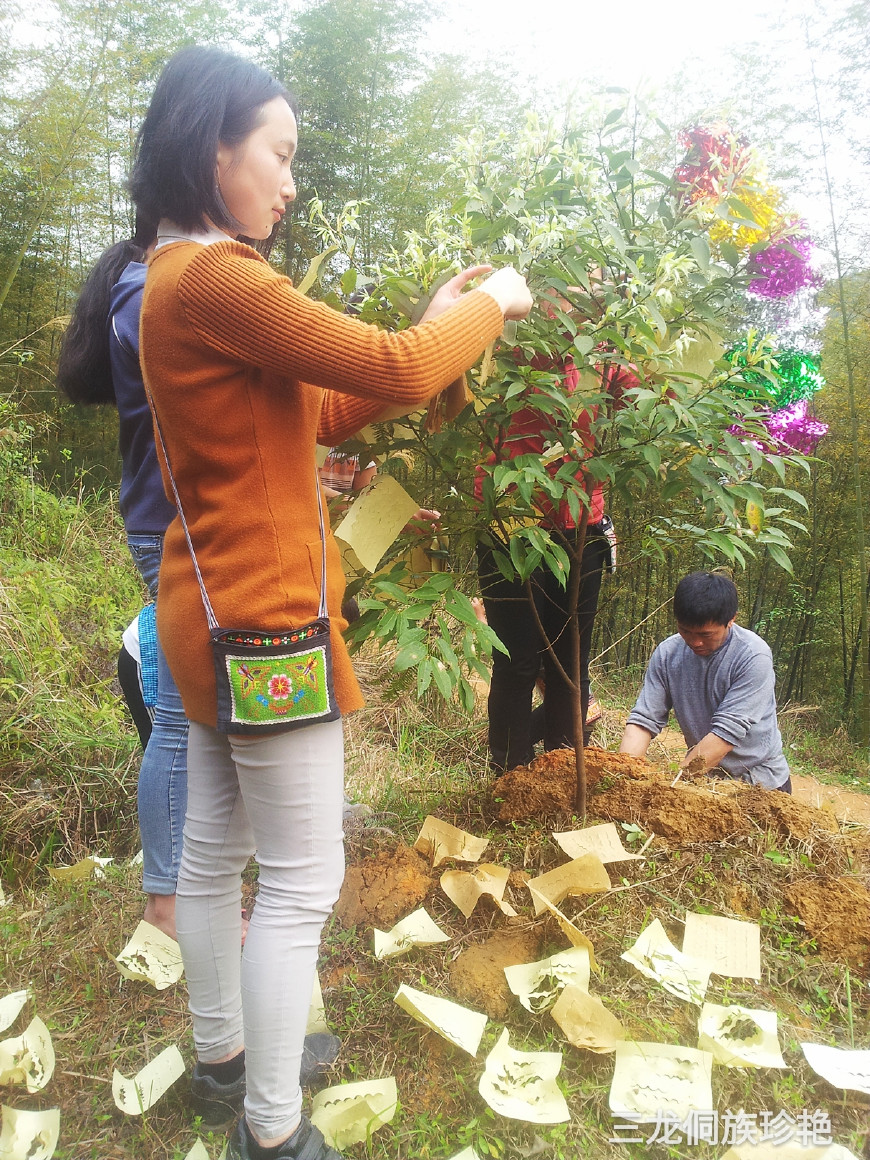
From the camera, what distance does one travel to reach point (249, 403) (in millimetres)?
825

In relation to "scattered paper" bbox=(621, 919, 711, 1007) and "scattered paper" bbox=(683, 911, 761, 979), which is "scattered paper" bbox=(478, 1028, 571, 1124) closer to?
"scattered paper" bbox=(621, 919, 711, 1007)

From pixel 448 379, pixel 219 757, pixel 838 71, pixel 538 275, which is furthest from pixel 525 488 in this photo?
pixel 838 71

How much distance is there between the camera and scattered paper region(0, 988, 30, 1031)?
124cm

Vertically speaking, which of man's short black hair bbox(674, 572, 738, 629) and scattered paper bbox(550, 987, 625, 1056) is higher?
man's short black hair bbox(674, 572, 738, 629)

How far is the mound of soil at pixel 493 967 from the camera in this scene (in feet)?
4.01

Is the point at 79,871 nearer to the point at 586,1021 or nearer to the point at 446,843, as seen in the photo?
the point at 446,843

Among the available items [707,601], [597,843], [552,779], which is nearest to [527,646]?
[552,779]

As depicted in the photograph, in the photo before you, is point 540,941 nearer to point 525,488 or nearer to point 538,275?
point 525,488

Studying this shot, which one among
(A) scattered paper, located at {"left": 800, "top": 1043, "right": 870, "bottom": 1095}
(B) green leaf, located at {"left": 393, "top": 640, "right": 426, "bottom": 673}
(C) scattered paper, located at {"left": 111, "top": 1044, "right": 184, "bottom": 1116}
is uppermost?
(B) green leaf, located at {"left": 393, "top": 640, "right": 426, "bottom": 673}

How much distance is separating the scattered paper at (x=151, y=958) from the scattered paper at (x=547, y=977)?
588 mm

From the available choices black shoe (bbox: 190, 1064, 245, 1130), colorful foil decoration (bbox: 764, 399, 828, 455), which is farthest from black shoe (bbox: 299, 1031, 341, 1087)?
colorful foil decoration (bbox: 764, 399, 828, 455)

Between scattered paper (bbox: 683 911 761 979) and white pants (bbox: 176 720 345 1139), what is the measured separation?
2.40ft

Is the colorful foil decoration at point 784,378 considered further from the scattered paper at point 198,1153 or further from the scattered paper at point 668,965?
the scattered paper at point 198,1153

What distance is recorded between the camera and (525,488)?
106 centimetres
